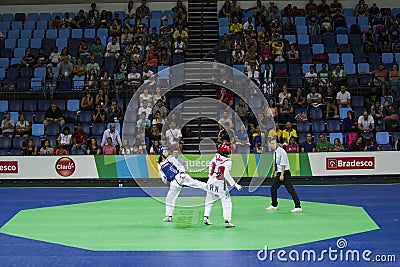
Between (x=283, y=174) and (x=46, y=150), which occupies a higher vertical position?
(x=46, y=150)

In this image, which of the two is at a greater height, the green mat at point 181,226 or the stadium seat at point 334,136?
the stadium seat at point 334,136

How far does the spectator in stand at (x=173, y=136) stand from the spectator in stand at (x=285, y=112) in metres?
3.89

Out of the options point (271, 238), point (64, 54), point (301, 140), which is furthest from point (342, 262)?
point (64, 54)

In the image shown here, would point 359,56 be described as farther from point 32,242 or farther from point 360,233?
point 32,242

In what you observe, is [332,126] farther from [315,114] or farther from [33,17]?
[33,17]

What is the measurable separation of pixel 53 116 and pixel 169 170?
35.2 feet

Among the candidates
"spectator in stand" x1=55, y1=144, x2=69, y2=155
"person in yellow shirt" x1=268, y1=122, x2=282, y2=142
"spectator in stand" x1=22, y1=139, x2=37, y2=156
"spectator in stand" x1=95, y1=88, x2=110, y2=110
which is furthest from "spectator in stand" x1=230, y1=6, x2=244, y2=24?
"spectator in stand" x1=22, y1=139, x2=37, y2=156

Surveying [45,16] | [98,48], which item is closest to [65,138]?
[98,48]

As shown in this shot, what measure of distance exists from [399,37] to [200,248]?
19.0 m

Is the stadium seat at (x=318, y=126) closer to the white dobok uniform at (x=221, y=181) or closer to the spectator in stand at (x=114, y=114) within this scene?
the spectator in stand at (x=114, y=114)

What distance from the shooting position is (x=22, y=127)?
24266 mm

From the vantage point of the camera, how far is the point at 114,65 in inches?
1069

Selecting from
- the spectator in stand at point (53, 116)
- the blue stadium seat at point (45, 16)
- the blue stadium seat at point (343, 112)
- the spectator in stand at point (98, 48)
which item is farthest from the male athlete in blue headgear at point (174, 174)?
the blue stadium seat at point (45, 16)

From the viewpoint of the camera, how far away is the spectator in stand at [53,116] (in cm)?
2450
